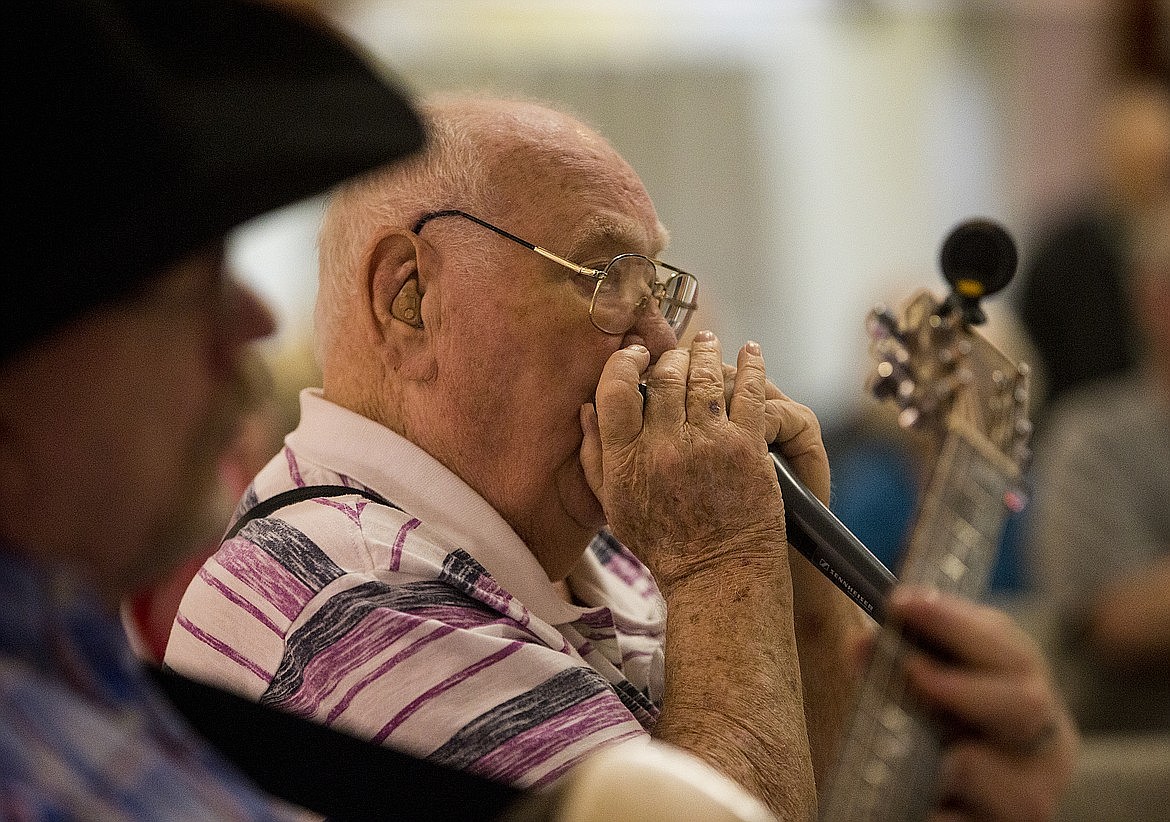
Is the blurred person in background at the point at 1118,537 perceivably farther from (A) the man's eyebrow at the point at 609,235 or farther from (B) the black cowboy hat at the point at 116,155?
(B) the black cowboy hat at the point at 116,155

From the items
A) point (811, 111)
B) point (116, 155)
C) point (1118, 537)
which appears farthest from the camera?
point (811, 111)

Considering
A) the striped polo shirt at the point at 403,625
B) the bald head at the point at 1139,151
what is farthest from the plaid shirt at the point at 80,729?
the bald head at the point at 1139,151

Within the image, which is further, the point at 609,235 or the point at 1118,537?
the point at 1118,537

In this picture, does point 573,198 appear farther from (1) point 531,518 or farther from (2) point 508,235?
(1) point 531,518

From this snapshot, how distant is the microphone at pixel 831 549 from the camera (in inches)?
51.1

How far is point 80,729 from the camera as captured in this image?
2.33 ft

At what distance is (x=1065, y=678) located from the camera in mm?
2752

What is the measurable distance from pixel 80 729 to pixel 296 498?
540 mm

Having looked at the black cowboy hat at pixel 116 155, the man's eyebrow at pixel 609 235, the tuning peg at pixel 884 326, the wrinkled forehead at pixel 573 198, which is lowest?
the tuning peg at pixel 884 326

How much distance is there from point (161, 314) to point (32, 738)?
234 mm

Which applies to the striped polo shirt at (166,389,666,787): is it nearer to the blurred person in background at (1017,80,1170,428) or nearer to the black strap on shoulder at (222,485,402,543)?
the black strap on shoulder at (222,485,402,543)

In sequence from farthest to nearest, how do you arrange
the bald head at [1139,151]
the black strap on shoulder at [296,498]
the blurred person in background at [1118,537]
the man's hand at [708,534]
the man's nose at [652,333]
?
the bald head at [1139,151] → the blurred person in background at [1118,537] → the man's nose at [652,333] → the black strap on shoulder at [296,498] → the man's hand at [708,534]

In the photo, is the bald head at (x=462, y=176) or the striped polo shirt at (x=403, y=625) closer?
the striped polo shirt at (x=403, y=625)

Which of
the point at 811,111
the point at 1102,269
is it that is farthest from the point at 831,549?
the point at 811,111
